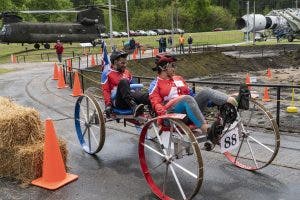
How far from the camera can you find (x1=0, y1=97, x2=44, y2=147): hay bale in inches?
277

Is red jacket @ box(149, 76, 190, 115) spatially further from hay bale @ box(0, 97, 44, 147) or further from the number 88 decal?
hay bale @ box(0, 97, 44, 147)

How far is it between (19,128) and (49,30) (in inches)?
1594

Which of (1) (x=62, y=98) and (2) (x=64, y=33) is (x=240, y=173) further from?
(2) (x=64, y=33)

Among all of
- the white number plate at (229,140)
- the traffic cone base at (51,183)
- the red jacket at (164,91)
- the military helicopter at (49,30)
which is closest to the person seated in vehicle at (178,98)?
the red jacket at (164,91)

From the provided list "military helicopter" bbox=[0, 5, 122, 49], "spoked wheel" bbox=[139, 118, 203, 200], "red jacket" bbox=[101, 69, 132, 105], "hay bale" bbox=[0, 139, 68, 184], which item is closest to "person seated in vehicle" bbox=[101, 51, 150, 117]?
"red jacket" bbox=[101, 69, 132, 105]

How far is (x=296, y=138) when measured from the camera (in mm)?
9438

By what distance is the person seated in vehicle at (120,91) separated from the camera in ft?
25.7

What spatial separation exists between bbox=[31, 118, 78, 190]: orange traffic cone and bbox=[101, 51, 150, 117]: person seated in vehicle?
5.15ft

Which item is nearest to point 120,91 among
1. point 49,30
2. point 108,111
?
point 108,111

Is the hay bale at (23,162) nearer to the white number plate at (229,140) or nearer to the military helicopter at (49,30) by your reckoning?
the white number plate at (229,140)

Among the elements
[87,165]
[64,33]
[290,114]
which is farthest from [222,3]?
[87,165]

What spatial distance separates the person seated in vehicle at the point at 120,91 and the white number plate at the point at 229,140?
6.08ft

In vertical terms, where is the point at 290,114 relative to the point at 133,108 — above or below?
below

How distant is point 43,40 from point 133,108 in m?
40.2
